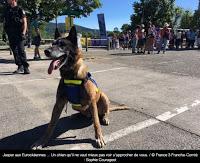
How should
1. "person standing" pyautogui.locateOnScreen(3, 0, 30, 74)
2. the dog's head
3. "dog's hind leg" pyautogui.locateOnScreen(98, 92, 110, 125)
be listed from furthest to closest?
"person standing" pyautogui.locateOnScreen(3, 0, 30, 74) < "dog's hind leg" pyautogui.locateOnScreen(98, 92, 110, 125) < the dog's head

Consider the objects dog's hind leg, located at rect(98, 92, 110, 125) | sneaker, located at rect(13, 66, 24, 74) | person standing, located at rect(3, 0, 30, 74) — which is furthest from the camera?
sneaker, located at rect(13, 66, 24, 74)

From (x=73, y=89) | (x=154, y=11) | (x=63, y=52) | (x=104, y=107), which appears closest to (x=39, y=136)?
(x=73, y=89)

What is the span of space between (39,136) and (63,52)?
133cm

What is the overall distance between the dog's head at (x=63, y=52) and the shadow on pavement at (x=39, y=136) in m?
1.05

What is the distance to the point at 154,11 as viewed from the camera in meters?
57.7

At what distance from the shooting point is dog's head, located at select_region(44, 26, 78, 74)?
378 cm

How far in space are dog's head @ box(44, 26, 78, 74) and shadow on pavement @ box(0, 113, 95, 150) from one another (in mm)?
1046

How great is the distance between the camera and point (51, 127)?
13.3 ft

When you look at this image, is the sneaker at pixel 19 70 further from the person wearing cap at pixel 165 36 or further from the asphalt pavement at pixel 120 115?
the person wearing cap at pixel 165 36

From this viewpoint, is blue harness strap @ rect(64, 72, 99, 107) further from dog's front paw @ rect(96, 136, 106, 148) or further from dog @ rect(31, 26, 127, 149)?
dog's front paw @ rect(96, 136, 106, 148)

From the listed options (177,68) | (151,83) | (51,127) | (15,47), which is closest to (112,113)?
(51,127)

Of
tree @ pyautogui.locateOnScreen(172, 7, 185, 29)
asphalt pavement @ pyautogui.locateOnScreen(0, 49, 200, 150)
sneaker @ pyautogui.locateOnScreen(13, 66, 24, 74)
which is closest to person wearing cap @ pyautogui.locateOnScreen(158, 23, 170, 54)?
asphalt pavement @ pyautogui.locateOnScreen(0, 49, 200, 150)

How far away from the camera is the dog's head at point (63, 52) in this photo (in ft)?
12.4

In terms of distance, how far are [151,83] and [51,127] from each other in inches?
176
